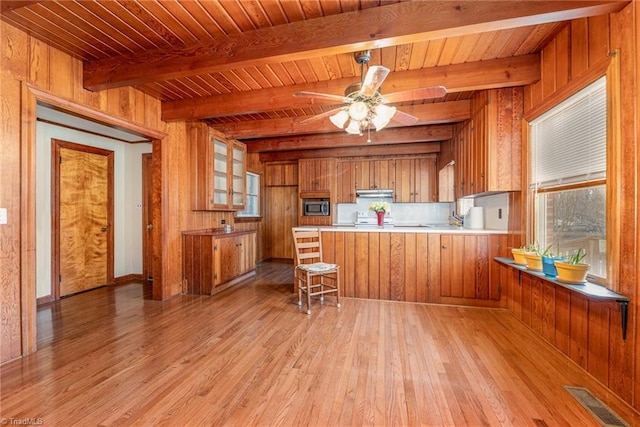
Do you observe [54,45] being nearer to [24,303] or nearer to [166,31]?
[166,31]

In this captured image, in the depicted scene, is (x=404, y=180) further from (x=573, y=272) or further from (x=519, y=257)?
(x=573, y=272)

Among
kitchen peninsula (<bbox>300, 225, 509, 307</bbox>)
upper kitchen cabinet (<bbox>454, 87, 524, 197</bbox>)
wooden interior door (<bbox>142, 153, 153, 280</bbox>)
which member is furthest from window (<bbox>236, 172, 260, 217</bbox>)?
upper kitchen cabinet (<bbox>454, 87, 524, 197</bbox>)

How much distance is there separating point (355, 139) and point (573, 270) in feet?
11.9

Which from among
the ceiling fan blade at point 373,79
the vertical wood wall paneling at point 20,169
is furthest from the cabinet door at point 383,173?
the vertical wood wall paneling at point 20,169

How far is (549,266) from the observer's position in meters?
2.24

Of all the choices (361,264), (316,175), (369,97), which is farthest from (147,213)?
(369,97)

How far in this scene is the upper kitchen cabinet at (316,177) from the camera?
5984 millimetres

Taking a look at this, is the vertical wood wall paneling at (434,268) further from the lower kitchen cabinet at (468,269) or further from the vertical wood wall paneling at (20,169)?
the vertical wood wall paneling at (20,169)

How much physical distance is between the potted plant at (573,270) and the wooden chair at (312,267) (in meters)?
2.14

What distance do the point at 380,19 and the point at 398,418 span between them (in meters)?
2.57

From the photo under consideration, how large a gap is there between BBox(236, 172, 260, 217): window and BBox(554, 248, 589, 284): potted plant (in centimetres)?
525

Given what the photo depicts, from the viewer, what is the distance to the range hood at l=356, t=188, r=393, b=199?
5811 millimetres

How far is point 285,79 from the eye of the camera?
10.1 ft

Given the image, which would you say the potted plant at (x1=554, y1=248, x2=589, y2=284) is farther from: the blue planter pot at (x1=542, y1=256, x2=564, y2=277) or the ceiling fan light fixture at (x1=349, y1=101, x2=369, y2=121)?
the ceiling fan light fixture at (x1=349, y1=101, x2=369, y2=121)
